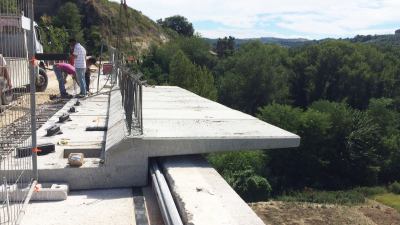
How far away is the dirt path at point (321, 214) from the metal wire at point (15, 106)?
2525cm

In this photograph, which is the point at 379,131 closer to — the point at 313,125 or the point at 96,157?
the point at 313,125

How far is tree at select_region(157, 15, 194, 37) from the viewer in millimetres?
114125

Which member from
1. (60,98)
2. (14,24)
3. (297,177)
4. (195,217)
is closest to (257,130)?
(195,217)

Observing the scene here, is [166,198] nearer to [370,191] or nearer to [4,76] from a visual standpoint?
[4,76]

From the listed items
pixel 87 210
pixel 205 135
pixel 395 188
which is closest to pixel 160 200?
pixel 87 210

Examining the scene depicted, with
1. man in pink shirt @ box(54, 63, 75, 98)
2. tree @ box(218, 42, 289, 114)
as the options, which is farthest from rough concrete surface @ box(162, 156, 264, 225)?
tree @ box(218, 42, 289, 114)

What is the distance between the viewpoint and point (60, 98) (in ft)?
37.0

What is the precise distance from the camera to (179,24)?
11538 centimetres

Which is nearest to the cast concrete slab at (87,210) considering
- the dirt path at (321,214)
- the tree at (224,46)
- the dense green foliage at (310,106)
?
the dirt path at (321,214)

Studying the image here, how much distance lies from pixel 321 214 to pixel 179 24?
8811cm

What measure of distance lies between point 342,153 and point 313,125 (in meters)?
4.71

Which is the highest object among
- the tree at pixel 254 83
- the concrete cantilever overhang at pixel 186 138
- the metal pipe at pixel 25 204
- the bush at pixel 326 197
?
the concrete cantilever overhang at pixel 186 138

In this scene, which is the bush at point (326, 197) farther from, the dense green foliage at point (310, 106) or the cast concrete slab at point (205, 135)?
the cast concrete slab at point (205, 135)

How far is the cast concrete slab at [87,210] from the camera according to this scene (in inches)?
157
